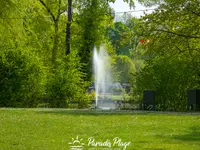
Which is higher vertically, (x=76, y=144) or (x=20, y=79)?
(x=20, y=79)

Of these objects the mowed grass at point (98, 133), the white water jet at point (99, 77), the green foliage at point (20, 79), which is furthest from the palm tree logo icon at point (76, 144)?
the white water jet at point (99, 77)

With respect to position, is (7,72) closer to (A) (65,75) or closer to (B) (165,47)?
(A) (65,75)

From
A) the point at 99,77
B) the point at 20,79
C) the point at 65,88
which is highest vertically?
the point at 99,77

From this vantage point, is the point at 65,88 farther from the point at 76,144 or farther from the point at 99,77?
the point at 76,144

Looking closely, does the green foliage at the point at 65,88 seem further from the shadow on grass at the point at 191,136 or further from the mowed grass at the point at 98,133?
the shadow on grass at the point at 191,136

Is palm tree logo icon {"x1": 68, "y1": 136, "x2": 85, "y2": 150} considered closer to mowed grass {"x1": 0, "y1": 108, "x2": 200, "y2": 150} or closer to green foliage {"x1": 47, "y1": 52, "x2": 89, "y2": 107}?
mowed grass {"x1": 0, "y1": 108, "x2": 200, "y2": 150}

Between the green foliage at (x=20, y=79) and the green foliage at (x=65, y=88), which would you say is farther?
the green foliage at (x=65, y=88)

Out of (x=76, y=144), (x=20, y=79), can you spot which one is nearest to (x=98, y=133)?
(x=76, y=144)

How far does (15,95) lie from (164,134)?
1356 centimetres

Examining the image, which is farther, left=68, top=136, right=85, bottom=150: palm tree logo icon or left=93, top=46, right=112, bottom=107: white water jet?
left=93, top=46, right=112, bottom=107: white water jet

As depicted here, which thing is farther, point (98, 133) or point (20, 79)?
point (20, 79)

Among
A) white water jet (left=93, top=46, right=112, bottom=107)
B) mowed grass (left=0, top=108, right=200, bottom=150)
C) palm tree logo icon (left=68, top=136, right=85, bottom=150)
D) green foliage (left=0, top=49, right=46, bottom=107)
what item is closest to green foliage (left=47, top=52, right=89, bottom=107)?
green foliage (left=0, top=49, right=46, bottom=107)

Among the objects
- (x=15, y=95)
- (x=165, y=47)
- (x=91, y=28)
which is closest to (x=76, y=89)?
(x=15, y=95)

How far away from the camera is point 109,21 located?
115 feet
